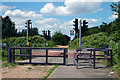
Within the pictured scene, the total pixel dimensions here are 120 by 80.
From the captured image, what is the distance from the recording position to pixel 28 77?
23.9ft

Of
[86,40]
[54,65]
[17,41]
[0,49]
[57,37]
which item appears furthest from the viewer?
[57,37]

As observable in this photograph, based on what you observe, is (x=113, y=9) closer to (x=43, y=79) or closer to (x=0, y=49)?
(x=43, y=79)

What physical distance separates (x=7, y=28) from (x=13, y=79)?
197 feet

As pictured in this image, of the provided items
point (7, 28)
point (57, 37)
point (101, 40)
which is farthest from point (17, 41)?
point (7, 28)

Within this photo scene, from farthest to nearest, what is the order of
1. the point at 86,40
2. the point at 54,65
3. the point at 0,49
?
the point at 86,40 < the point at 0,49 < the point at 54,65

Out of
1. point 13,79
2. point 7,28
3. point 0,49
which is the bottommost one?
point 13,79

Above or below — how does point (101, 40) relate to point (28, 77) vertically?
above

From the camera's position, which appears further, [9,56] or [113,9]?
[9,56]

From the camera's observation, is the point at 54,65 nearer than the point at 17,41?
Yes

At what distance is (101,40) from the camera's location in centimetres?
3322

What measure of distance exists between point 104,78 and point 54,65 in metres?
4.04

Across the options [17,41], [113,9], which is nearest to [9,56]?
[113,9]

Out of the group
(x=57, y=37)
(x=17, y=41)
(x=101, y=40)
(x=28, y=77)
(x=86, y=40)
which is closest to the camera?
(x=28, y=77)

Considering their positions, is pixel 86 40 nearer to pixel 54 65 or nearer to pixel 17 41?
pixel 17 41
